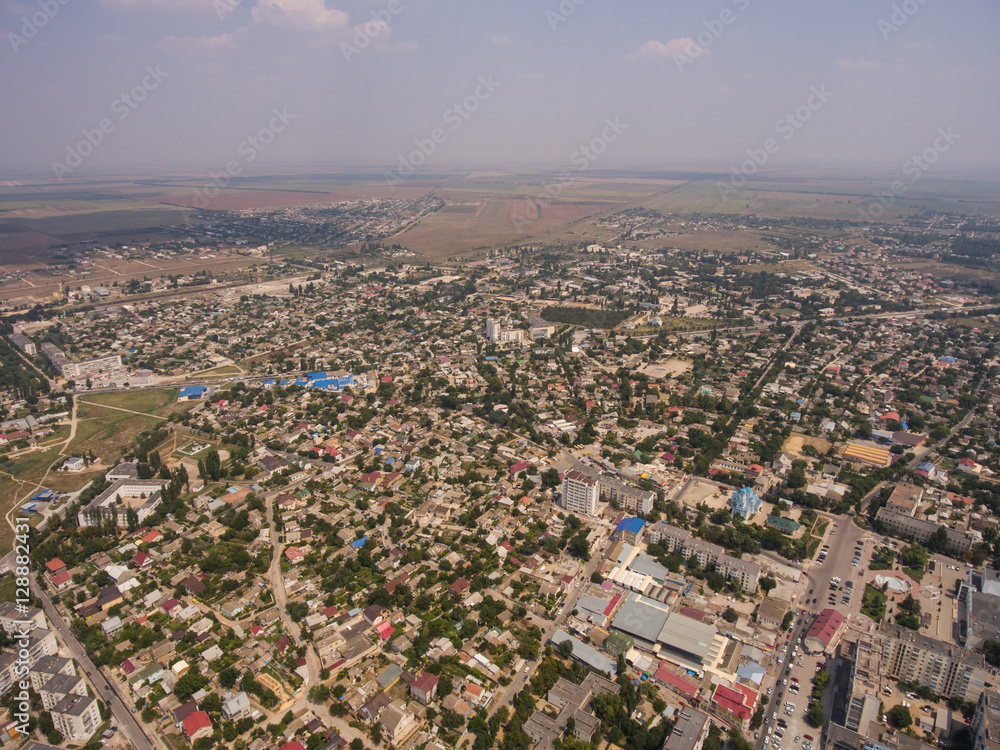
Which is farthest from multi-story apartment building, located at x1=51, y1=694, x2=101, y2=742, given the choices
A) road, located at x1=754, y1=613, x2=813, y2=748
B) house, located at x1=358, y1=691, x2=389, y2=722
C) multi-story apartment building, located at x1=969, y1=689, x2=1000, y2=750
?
multi-story apartment building, located at x1=969, y1=689, x2=1000, y2=750

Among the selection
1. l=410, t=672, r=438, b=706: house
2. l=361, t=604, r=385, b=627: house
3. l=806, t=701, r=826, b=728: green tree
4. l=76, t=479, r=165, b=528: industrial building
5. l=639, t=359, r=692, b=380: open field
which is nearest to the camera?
l=806, t=701, r=826, b=728: green tree

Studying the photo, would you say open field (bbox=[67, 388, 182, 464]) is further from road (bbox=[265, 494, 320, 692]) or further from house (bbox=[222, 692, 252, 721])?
house (bbox=[222, 692, 252, 721])

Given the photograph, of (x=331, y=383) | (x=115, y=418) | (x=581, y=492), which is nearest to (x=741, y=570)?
(x=581, y=492)

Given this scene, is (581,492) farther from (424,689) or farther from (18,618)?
(18,618)

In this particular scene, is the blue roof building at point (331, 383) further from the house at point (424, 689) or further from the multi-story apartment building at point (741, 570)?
the multi-story apartment building at point (741, 570)

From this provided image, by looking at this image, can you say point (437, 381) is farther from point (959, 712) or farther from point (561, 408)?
point (959, 712)

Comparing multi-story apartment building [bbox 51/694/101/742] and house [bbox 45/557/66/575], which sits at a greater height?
multi-story apartment building [bbox 51/694/101/742]
